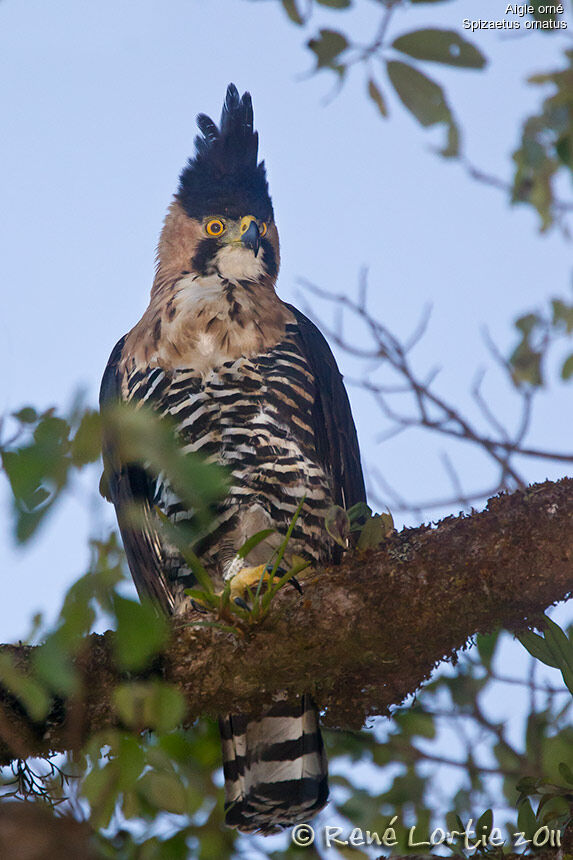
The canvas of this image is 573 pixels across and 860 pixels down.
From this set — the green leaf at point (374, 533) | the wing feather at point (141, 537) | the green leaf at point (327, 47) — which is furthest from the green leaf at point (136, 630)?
the wing feather at point (141, 537)

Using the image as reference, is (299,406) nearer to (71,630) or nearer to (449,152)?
(449,152)

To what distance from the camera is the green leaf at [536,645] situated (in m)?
2.16

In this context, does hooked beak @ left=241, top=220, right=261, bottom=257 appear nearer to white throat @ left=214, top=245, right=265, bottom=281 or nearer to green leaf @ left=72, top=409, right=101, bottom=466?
white throat @ left=214, top=245, right=265, bottom=281

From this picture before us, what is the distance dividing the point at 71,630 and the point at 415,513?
164cm

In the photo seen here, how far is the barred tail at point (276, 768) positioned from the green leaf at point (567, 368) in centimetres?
148

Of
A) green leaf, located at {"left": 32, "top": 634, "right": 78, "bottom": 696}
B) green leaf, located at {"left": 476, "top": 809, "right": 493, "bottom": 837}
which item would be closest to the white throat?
green leaf, located at {"left": 476, "top": 809, "right": 493, "bottom": 837}

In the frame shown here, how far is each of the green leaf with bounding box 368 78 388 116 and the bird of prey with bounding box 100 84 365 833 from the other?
56.5 inches

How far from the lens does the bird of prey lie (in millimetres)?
2541

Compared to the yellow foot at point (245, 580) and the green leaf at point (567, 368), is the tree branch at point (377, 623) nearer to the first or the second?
the yellow foot at point (245, 580)

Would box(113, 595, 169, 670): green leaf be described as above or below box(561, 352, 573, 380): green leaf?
below

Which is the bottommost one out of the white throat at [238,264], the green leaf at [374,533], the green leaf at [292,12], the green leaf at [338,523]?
the green leaf at [374,533]

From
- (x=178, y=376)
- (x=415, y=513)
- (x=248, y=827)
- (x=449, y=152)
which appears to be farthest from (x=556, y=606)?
(x=178, y=376)

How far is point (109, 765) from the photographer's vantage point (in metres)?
1.53

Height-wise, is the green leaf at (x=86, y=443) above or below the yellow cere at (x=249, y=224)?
below
